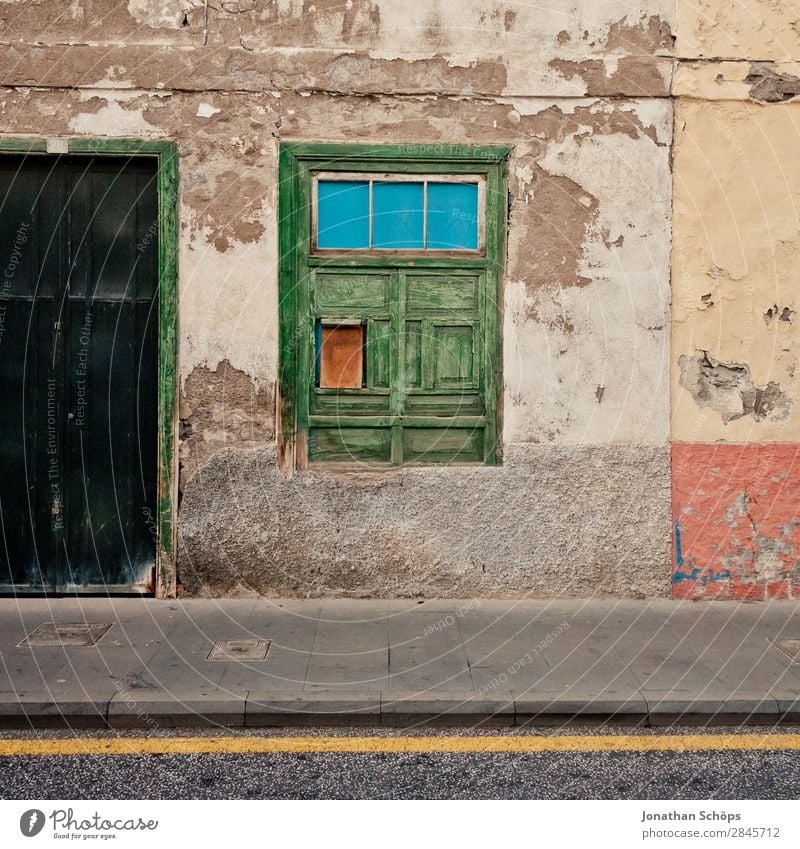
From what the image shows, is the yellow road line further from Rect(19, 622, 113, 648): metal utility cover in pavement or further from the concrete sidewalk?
Rect(19, 622, 113, 648): metal utility cover in pavement

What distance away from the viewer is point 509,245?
6805 mm

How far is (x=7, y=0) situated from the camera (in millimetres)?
6629

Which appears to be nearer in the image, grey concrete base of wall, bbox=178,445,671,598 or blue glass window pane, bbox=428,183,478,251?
grey concrete base of wall, bbox=178,445,671,598

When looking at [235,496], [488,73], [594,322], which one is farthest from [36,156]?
[594,322]

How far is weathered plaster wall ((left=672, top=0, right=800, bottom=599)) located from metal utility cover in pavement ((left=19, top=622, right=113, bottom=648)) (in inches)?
163

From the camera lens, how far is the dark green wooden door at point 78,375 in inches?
268

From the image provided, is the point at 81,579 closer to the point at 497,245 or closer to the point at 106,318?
the point at 106,318

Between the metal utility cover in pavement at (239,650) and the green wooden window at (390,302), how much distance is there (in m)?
1.65

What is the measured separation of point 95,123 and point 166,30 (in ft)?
2.82

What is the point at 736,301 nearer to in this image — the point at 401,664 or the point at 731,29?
the point at 731,29

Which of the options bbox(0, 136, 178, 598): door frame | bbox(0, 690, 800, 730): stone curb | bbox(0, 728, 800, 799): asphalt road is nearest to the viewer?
bbox(0, 728, 800, 799): asphalt road

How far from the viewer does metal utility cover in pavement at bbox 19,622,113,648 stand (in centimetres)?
561

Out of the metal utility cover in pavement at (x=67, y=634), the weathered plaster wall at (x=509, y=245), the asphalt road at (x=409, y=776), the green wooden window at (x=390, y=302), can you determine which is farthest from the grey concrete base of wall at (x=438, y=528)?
the asphalt road at (x=409, y=776)

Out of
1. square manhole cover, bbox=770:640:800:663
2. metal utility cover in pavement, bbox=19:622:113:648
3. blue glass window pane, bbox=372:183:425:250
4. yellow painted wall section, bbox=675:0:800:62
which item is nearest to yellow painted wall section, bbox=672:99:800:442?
yellow painted wall section, bbox=675:0:800:62
